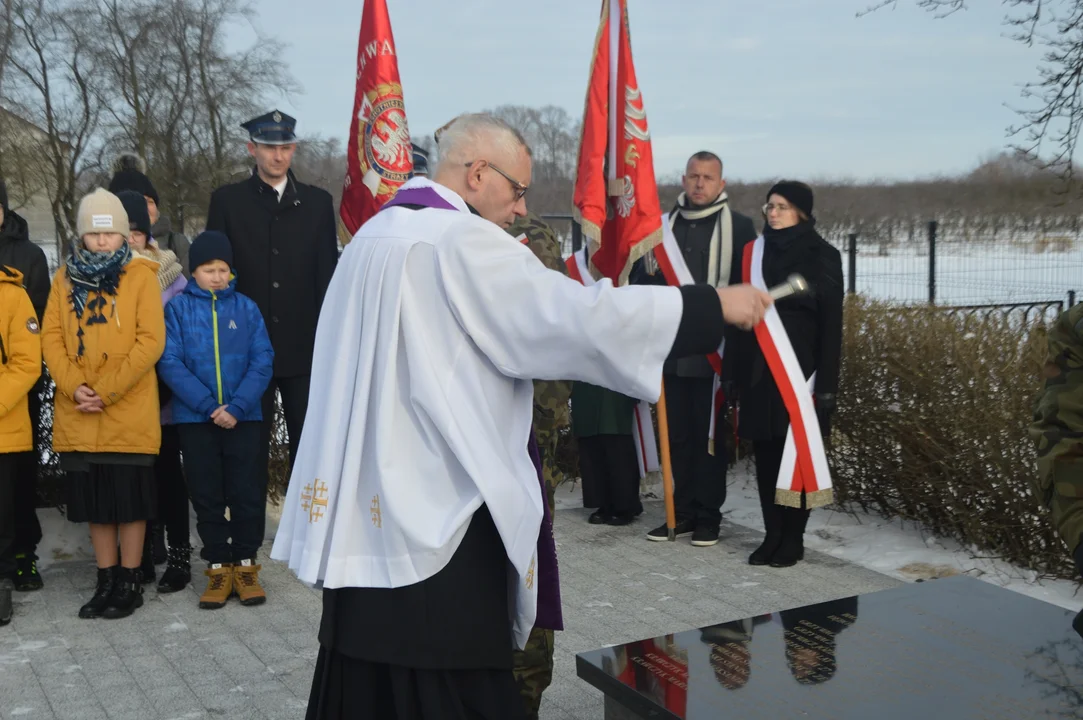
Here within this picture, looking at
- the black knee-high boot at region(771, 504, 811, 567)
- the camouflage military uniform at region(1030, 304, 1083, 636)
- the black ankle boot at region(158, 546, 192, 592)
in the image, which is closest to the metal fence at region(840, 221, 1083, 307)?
the black knee-high boot at region(771, 504, 811, 567)

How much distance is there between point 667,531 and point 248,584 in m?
2.43

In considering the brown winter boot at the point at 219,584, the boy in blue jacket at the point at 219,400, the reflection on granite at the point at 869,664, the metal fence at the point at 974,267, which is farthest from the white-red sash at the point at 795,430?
the metal fence at the point at 974,267

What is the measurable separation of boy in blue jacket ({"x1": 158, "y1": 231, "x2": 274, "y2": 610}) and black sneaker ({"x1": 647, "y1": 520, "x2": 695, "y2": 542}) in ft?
7.51

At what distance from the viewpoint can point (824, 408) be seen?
5957 millimetres

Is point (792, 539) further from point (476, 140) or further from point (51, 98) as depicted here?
point (51, 98)

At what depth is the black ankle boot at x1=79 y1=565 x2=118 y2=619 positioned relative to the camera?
17.7ft

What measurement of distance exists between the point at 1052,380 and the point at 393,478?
1.66 m

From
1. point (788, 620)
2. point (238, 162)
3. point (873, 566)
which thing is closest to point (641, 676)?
point (788, 620)

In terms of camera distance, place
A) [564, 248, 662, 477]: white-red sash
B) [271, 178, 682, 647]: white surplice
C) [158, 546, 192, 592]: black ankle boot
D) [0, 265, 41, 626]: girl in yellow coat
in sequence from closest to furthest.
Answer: [271, 178, 682, 647]: white surplice
[0, 265, 41, 626]: girl in yellow coat
[158, 546, 192, 592]: black ankle boot
[564, 248, 662, 477]: white-red sash

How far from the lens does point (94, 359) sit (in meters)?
5.30

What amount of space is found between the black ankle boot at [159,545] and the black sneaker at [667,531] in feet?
8.91

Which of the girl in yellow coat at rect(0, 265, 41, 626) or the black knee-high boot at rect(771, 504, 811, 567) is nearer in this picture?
the girl in yellow coat at rect(0, 265, 41, 626)

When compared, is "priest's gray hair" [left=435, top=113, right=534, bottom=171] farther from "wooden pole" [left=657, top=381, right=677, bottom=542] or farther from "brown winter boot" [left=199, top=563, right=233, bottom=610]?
"wooden pole" [left=657, top=381, right=677, bottom=542]

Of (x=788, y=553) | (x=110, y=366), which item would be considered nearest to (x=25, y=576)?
(x=110, y=366)
